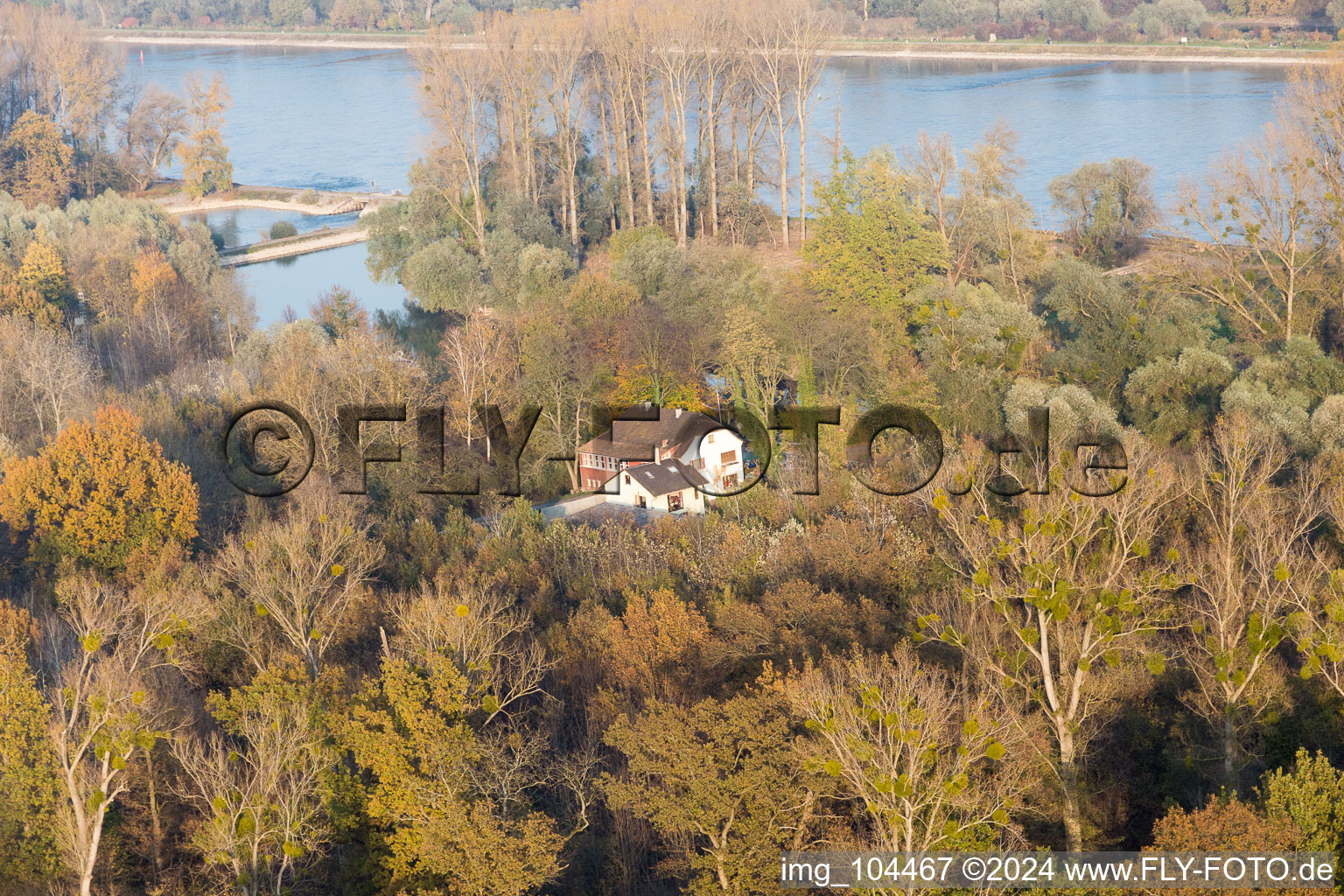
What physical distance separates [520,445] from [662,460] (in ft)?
10.3

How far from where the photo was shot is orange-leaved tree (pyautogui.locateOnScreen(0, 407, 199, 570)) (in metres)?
21.1

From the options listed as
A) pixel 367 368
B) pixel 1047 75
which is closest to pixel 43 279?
pixel 367 368

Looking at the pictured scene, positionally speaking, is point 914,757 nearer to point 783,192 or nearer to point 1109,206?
point 1109,206

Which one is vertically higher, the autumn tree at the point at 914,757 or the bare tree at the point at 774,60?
the bare tree at the point at 774,60

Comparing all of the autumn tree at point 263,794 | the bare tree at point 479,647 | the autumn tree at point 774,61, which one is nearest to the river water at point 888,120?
the autumn tree at point 774,61

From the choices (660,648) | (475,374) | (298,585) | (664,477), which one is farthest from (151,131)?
(660,648)

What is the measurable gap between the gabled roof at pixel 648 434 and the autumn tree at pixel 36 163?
108 feet

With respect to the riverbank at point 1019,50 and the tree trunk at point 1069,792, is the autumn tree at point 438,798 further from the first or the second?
the riverbank at point 1019,50

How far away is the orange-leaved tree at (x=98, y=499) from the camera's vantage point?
2109cm

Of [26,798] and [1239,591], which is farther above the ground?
[1239,591]

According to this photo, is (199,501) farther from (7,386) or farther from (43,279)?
(43,279)

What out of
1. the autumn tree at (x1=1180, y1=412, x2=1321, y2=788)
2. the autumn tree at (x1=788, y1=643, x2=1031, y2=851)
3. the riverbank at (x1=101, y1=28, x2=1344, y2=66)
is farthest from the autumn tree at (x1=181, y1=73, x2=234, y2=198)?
the autumn tree at (x1=788, y1=643, x2=1031, y2=851)

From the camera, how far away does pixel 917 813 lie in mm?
10148

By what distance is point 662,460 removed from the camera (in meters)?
24.9
